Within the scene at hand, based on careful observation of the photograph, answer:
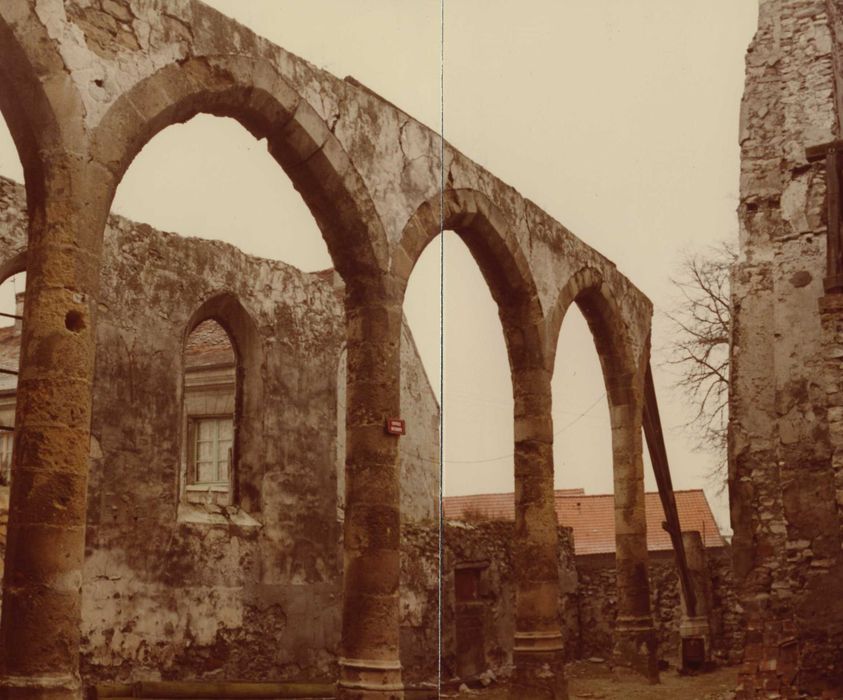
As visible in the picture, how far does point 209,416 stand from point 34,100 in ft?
29.1

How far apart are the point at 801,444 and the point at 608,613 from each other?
738 cm

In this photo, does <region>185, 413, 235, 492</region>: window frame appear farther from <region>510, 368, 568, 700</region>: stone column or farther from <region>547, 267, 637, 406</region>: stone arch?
<region>547, 267, 637, 406</region>: stone arch

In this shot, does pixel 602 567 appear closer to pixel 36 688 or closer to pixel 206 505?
pixel 206 505

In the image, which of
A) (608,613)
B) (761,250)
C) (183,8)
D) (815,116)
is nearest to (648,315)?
(761,250)

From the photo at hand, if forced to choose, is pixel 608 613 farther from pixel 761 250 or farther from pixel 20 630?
pixel 20 630

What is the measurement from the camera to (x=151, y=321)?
436 inches

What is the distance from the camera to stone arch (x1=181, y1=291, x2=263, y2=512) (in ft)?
39.9

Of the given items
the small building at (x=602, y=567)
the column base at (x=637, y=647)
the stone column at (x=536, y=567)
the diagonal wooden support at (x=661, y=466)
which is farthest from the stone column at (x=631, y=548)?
the stone column at (x=536, y=567)

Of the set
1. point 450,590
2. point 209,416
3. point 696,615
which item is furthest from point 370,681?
point 696,615

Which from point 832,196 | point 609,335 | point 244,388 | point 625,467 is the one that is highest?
point 832,196

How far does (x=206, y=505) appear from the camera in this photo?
11.9 meters

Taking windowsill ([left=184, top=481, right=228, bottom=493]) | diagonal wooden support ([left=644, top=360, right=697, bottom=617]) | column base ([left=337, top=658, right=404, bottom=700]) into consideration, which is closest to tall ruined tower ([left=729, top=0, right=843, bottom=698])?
diagonal wooden support ([left=644, top=360, right=697, bottom=617])

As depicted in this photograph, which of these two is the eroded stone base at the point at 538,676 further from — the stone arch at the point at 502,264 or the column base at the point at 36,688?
the column base at the point at 36,688

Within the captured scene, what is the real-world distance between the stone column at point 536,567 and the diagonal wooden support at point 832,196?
10.3ft
